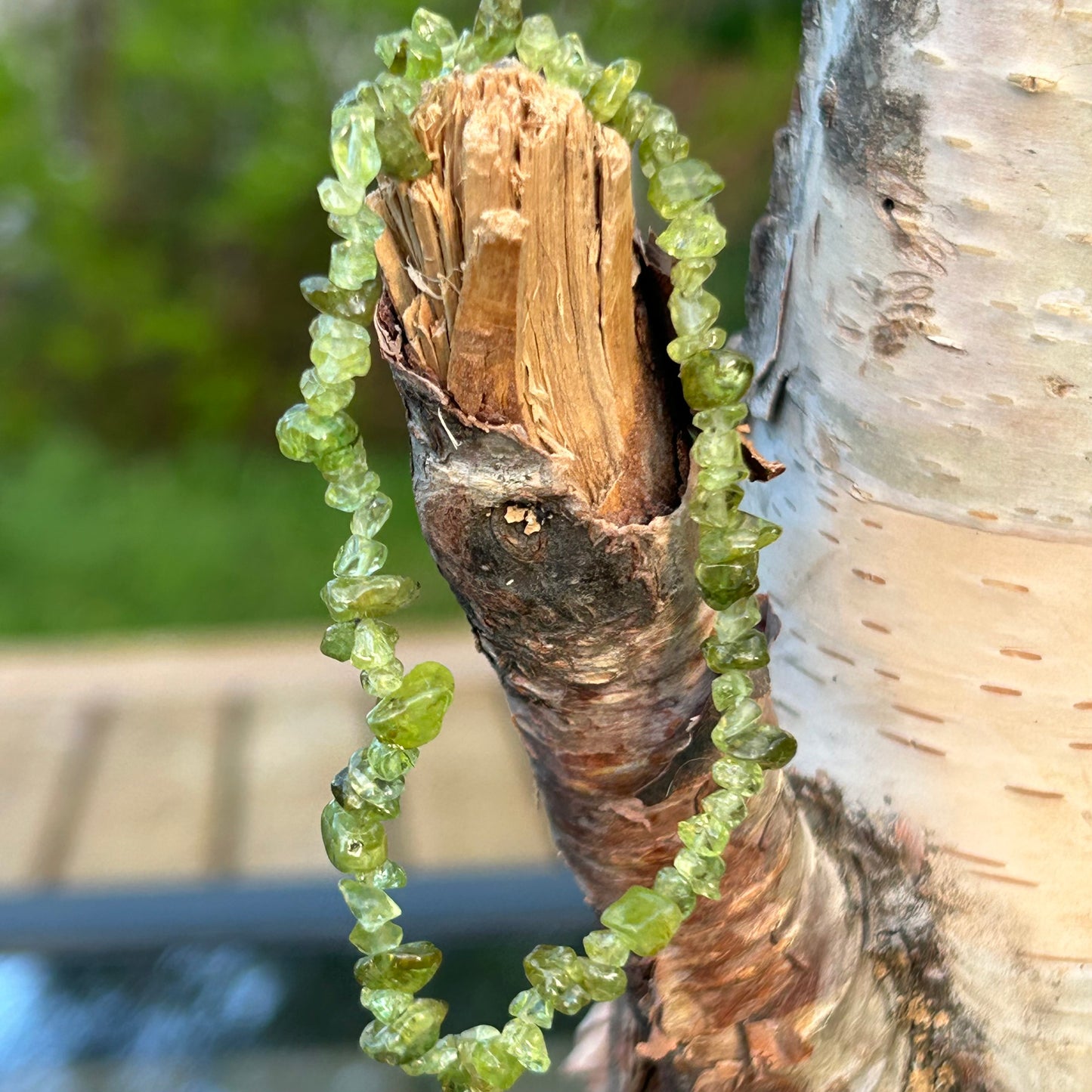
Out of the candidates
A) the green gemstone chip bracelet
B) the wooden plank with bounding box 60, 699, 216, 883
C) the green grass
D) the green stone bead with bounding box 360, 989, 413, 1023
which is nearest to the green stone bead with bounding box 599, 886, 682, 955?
the green gemstone chip bracelet

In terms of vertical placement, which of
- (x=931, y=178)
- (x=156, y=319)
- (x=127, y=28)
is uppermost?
Result: (x=931, y=178)

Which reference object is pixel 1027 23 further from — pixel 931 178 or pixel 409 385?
pixel 409 385

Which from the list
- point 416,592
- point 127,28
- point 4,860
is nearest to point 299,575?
point 4,860

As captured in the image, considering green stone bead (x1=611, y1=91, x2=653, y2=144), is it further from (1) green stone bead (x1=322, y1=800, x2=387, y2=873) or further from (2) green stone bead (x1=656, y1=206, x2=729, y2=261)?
(1) green stone bead (x1=322, y1=800, x2=387, y2=873)

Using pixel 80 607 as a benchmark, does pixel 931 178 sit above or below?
above

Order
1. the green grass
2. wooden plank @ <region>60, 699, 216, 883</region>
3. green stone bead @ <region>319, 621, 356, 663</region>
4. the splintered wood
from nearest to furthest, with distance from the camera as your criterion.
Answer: the splintered wood
green stone bead @ <region>319, 621, 356, 663</region>
wooden plank @ <region>60, 699, 216, 883</region>
the green grass

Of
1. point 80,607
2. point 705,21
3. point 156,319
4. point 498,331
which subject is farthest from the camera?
point 156,319
